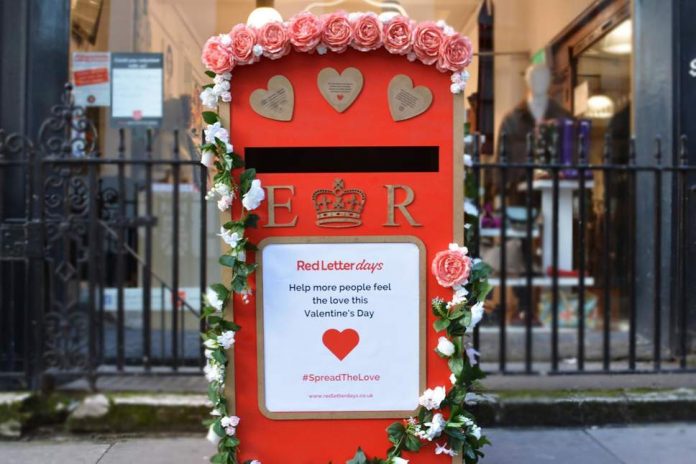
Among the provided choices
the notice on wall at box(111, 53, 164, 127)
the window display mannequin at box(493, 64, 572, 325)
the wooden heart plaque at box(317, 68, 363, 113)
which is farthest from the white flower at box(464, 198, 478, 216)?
the notice on wall at box(111, 53, 164, 127)

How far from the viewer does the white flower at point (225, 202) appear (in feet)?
9.16

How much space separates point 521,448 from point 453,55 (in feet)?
8.29

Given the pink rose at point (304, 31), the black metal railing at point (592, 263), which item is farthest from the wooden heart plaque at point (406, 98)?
the black metal railing at point (592, 263)

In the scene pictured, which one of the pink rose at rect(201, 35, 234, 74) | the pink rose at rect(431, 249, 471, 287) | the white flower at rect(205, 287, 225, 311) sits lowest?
the white flower at rect(205, 287, 225, 311)

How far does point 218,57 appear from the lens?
108 inches

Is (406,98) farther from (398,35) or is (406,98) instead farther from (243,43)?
(243,43)

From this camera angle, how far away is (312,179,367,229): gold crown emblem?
9.35 ft

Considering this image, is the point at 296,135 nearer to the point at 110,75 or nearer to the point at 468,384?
the point at 468,384

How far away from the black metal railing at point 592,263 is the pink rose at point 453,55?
49.3 inches

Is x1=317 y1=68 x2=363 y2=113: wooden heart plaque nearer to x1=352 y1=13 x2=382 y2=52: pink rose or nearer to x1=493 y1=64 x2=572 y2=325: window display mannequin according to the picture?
x1=352 y1=13 x2=382 y2=52: pink rose

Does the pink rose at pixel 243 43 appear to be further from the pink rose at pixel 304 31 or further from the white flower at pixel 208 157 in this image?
the white flower at pixel 208 157

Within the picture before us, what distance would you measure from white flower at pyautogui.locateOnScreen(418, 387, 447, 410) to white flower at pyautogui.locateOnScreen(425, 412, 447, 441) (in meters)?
0.05

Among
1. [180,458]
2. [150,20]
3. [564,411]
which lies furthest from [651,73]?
[180,458]

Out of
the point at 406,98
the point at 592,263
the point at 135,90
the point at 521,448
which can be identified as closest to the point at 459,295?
the point at 406,98
